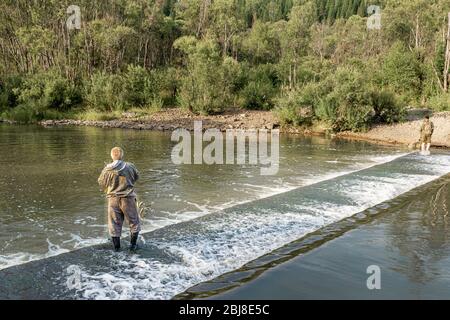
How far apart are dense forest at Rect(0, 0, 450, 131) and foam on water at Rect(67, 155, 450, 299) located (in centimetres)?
1847

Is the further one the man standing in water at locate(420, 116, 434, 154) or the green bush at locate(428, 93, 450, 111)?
the green bush at locate(428, 93, 450, 111)

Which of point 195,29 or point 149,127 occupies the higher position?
point 195,29

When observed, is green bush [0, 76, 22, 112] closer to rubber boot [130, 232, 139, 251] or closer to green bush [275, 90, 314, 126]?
green bush [275, 90, 314, 126]

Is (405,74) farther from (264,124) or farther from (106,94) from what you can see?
(106,94)

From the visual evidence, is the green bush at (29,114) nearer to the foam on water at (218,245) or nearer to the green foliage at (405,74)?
the green foliage at (405,74)

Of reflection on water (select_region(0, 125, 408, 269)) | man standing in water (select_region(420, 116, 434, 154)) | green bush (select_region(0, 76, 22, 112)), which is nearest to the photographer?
reflection on water (select_region(0, 125, 408, 269))

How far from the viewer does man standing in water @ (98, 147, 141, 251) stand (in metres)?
7.70

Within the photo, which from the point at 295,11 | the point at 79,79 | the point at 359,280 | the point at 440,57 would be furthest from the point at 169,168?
the point at 295,11

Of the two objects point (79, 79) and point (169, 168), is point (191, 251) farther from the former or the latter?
point (79, 79)

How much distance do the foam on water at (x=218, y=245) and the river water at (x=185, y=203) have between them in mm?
18

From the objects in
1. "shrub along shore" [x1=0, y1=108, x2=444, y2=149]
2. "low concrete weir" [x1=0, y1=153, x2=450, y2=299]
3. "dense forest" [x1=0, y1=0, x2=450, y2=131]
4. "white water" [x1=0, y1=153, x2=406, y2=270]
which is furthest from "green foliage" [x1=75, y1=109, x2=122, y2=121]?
"low concrete weir" [x1=0, y1=153, x2=450, y2=299]
